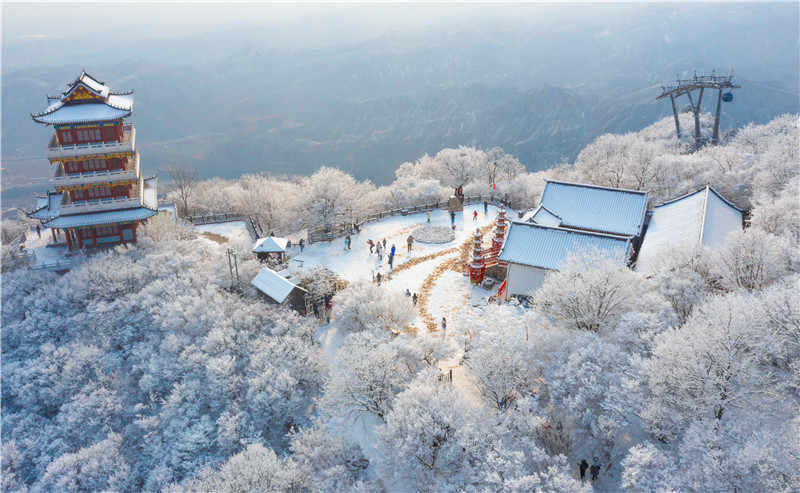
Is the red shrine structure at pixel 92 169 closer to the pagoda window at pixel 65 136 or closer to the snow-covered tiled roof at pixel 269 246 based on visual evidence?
the pagoda window at pixel 65 136

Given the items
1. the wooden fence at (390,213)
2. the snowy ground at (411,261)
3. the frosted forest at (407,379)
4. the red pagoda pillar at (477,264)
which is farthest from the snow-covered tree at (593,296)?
the wooden fence at (390,213)

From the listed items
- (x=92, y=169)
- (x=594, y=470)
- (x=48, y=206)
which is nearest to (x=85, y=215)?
(x=92, y=169)

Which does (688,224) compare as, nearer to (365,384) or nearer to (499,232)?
(499,232)

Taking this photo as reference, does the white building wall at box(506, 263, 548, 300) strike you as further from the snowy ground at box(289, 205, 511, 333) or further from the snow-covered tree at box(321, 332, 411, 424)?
the snow-covered tree at box(321, 332, 411, 424)

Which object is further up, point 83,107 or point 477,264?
point 83,107

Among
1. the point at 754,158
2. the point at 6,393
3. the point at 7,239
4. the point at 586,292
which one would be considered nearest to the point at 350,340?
the point at 586,292

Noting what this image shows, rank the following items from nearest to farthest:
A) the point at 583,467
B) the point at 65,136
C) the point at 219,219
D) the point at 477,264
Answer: the point at 583,467, the point at 477,264, the point at 65,136, the point at 219,219

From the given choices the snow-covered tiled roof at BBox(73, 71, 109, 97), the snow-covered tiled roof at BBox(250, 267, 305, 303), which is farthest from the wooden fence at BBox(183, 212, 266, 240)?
the snow-covered tiled roof at BBox(250, 267, 305, 303)
